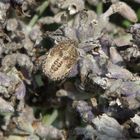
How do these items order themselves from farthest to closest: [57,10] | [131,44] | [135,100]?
[57,10]
[131,44]
[135,100]

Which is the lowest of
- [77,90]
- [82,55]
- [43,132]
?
[43,132]

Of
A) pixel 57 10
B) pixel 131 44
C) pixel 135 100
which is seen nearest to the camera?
pixel 135 100

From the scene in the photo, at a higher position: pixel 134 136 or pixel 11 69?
pixel 11 69

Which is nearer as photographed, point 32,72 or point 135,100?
point 135,100

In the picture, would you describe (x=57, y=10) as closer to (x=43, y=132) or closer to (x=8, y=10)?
(x=8, y=10)

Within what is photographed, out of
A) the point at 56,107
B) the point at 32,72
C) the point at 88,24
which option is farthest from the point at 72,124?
the point at 88,24

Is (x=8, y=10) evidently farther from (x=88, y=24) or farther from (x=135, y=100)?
(x=135, y=100)

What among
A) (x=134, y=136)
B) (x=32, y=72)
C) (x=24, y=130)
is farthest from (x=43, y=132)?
(x=134, y=136)
